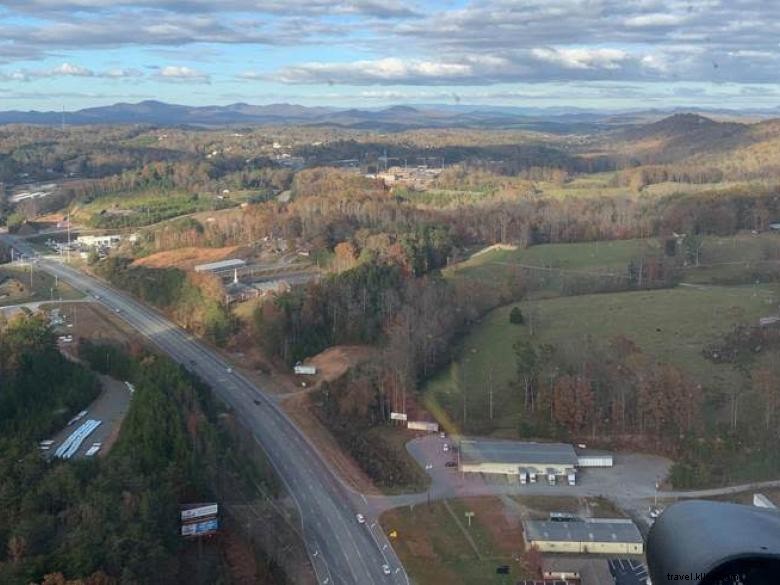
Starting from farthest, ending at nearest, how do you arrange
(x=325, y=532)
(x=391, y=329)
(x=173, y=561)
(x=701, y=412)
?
(x=391, y=329) → (x=701, y=412) → (x=325, y=532) → (x=173, y=561)

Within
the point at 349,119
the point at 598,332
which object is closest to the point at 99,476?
the point at 598,332

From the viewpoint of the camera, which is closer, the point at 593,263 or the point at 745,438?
the point at 745,438

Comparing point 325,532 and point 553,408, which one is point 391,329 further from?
point 325,532

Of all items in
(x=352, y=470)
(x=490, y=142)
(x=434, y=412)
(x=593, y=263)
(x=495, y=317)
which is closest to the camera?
(x=352, y=470)

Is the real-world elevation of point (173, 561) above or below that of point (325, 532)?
above

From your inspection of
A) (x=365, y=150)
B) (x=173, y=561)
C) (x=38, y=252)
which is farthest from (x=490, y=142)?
(x=173, y=561)

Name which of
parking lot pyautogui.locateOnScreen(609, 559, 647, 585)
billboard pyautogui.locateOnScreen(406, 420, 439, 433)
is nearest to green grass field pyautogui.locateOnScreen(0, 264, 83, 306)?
billboard pyautogui.locateOnScreen(406, 420, 439, 433)
